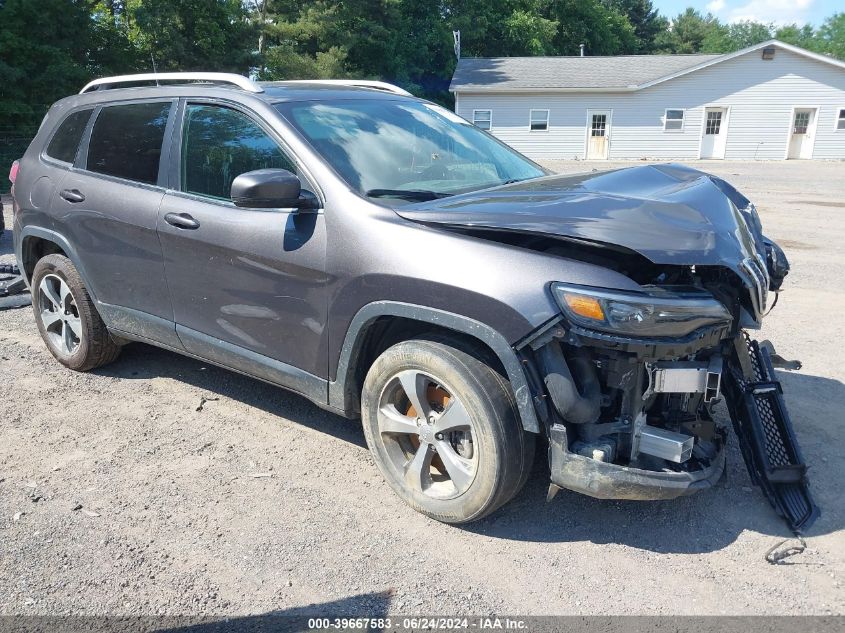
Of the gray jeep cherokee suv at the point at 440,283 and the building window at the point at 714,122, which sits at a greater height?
the gray jeep cherokee suv at the point at 440,283

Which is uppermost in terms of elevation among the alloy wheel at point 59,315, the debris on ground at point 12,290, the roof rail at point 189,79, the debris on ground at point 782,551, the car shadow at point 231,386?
the roof rail at point 189,79

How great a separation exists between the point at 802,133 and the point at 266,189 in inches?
1387

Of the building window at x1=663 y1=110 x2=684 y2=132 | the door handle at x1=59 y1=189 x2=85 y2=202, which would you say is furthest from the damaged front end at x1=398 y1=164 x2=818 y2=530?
the building window at x1=663 y1=110 x2=684 y2=132

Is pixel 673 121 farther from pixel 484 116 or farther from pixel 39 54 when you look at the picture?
pixel 39 54

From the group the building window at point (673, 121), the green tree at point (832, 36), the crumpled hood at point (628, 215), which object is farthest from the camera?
the green tree at point (832, 36)

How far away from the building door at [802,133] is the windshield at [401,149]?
3293cm

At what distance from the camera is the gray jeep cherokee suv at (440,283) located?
2955 millimetres

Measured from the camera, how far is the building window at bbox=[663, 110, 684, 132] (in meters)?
33.2

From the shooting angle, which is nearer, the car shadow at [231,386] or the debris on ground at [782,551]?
the debris on ground at [782,551]

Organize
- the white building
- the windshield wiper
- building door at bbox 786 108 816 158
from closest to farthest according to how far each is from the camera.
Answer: the windshield wiper < the white building < building door at bbox 786 108 816 158

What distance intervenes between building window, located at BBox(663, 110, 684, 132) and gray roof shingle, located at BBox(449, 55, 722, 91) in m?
1.73

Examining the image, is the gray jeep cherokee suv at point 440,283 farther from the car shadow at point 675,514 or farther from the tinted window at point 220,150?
the car shadow at point 675,514

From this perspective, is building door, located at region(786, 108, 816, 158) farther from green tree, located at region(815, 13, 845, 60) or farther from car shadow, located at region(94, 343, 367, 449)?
green tree, located at region(815, 13, 845, 60)

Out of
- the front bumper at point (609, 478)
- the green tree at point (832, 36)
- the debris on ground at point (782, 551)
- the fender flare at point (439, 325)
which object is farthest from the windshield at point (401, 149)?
the green tree at point (832, 36)
